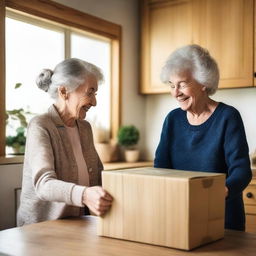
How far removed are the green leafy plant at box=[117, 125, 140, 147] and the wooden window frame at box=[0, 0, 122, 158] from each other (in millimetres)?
106

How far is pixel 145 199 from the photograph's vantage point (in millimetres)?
1224

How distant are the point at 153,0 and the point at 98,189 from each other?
2.81 m

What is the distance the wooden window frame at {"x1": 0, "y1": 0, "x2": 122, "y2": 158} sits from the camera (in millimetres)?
2650

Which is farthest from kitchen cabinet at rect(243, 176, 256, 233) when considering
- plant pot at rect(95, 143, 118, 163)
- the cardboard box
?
the cardboard box

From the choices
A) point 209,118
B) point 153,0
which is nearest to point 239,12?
point 153,0

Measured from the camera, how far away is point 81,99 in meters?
1.98

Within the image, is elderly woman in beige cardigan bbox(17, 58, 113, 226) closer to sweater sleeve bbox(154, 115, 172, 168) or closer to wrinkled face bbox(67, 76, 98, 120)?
wrinkled face bbox(67, 76, 98, 120)

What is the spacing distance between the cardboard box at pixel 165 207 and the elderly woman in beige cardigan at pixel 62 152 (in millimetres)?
125

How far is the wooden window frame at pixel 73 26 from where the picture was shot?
Answer: 8.70 feet

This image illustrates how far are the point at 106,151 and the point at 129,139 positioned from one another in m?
0.23

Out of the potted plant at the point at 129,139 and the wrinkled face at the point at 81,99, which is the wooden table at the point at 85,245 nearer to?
the wrinkled face at the point at 81,99

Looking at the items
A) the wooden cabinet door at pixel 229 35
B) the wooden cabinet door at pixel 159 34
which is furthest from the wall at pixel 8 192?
the wooden cabinet door at pixel 229 35

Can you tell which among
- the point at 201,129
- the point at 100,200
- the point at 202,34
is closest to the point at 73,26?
the point at 202,34

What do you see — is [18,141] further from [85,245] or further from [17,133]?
[85,245]
